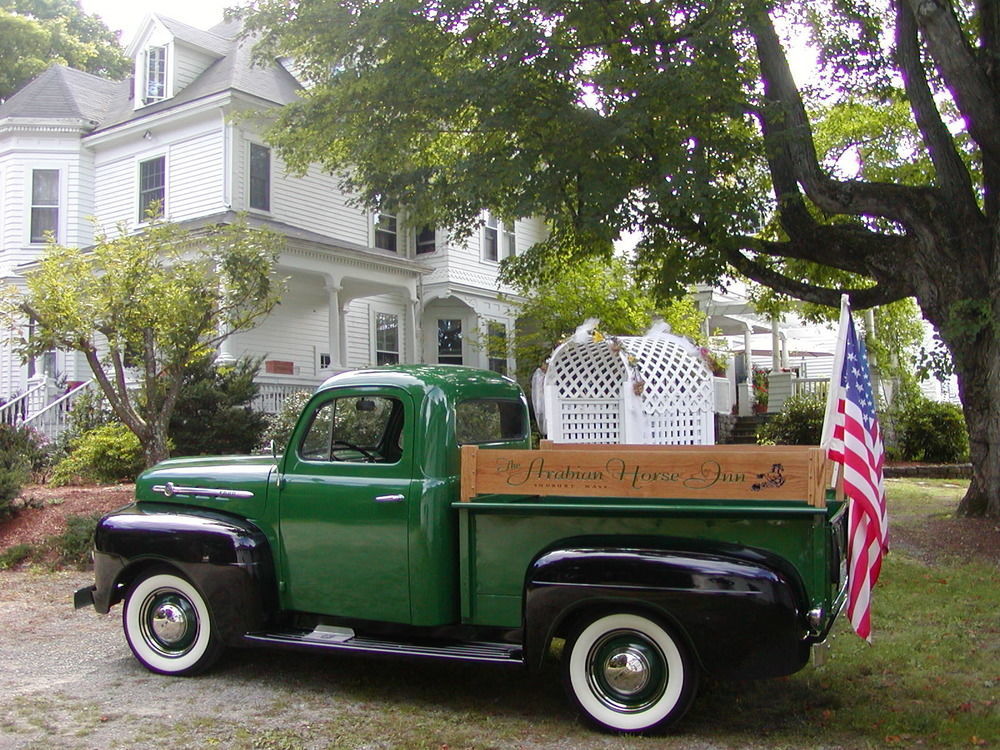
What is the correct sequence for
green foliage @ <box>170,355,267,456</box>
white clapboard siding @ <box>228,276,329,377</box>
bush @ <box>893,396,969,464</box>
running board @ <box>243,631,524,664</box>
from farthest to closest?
white clapboard siding @ <box>228,276,329,377</box> < bush @ <box>893,396,969,464</box> < green foliage @ <box>170,355,267,456</box> < running board @ <box>243,631,524,664</box>

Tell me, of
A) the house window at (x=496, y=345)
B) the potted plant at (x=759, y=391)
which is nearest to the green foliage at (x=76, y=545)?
the house window at (x=496, y=345)

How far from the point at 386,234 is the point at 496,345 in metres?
4.30

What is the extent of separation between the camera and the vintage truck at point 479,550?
15.7 ft

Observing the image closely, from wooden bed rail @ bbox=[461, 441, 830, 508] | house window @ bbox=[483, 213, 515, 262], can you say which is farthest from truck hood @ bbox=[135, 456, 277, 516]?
house window @ bbox=[483, 213, 515, 262]

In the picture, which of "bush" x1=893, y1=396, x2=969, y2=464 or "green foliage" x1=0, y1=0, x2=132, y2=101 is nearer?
"bush" x1=893, y1=396, x2=969, y2=464

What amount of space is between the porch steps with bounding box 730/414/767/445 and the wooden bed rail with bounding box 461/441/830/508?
56.1 feet

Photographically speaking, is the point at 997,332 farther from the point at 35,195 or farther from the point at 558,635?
the point at 35,195

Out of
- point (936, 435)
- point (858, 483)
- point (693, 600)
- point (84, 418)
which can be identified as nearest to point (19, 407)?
point (84, 418)

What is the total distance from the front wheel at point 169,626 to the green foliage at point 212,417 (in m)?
9.36

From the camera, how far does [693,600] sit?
4.76 m

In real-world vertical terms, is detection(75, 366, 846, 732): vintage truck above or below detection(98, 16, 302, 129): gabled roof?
below

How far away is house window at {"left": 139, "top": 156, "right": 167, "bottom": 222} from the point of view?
825 inches

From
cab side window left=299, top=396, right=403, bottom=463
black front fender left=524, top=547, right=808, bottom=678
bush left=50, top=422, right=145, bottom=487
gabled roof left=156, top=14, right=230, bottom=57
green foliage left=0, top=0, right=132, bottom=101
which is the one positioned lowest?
black front fender left=524, top=547, right=808, bottom=678

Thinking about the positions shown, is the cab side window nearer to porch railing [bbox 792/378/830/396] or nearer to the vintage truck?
the vintage truck
